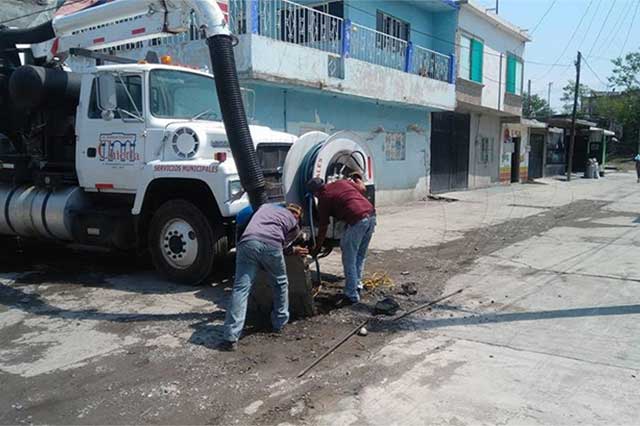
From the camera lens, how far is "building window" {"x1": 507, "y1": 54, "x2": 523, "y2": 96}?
26.6m

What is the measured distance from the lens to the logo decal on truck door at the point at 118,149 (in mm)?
7227

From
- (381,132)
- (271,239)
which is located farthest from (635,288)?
(381,132)

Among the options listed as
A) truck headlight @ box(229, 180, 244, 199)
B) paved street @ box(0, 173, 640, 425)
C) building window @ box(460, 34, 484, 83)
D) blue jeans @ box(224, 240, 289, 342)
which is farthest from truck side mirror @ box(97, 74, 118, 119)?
building window @ box(460, 34, 484, 83)

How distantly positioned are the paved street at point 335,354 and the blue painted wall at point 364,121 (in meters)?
4.94

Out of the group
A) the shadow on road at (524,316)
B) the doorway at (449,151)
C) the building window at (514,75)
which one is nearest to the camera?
the shadow on road at (524,316)

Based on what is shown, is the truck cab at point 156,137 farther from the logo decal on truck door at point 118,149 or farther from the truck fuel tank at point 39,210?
the truck fuel tank at point 39,210

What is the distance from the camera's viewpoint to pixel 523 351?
5.06 metres

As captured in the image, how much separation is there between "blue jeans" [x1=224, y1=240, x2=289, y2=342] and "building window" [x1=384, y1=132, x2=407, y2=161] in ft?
41.2

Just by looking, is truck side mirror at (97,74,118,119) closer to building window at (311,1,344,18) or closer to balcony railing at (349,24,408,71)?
balcony railing at (349,24,408,71)

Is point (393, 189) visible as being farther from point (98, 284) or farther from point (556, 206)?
point (98, 284)

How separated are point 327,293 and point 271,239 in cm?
183

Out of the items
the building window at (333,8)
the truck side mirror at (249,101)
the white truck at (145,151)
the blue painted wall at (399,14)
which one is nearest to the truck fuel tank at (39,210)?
the white truck at (145,151)

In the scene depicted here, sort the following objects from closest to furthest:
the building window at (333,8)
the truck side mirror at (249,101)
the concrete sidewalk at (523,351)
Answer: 1. the concrete sidewalk at (523,351)
2. the truck side mirror at (249,101)
3. the building window at (333,8)

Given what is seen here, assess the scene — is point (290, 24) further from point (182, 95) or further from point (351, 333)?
point (351, 333)
